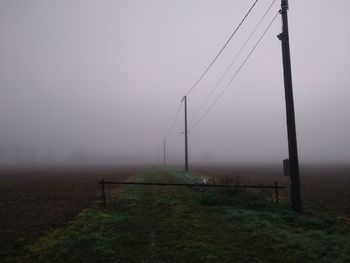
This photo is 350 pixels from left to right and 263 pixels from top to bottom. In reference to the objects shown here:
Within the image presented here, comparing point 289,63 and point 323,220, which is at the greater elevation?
point 289,63

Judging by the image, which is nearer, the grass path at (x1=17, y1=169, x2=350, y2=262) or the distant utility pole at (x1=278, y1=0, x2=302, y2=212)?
the grass path at (x1=17, y1=169, x2=350, y2=262)

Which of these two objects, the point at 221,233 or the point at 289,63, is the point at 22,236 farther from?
the point at 289,63

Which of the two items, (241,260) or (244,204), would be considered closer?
(241,260)

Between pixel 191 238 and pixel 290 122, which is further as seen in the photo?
pixel 290 122

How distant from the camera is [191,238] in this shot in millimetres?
10578

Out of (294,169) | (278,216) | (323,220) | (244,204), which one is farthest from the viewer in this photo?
(244,204)

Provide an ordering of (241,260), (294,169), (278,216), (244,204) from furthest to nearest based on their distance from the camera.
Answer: (244,204)
(294,169)
(278,216)
(241,260)

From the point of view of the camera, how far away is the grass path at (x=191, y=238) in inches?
349

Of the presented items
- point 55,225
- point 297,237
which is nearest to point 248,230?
point 297,237

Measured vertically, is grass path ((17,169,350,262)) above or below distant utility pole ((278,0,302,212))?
below

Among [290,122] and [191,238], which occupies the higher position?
[290,122]

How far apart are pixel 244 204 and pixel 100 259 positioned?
32.1 ft

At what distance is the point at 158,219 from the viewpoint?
14.0m

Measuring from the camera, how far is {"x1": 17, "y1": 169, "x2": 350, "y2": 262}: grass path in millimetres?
8859
